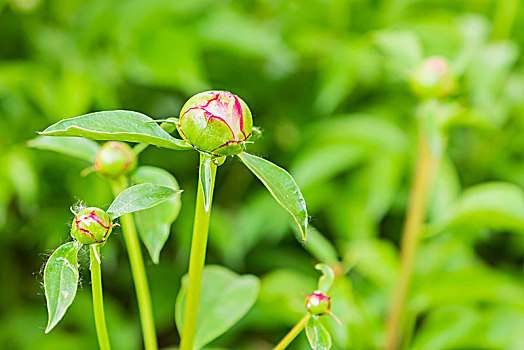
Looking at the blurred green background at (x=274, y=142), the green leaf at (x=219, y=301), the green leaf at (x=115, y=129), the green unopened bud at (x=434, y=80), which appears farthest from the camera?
the blurred green background at (x=274, y=142)

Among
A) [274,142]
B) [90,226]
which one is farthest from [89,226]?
[274,142]

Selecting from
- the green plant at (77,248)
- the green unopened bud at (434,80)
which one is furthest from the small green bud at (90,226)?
the green unopened bud at (434,80)

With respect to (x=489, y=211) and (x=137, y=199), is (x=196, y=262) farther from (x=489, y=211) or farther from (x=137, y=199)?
(x=489, y=211)

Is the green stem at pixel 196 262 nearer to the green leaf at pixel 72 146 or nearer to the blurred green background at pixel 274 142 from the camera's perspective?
the green leaf at pixel 72 146

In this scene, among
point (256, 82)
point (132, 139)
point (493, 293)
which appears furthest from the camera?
point (256, 82)

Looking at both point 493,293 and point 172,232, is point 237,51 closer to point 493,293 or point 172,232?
point 172,232

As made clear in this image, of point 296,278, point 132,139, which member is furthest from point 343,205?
point 132,139
